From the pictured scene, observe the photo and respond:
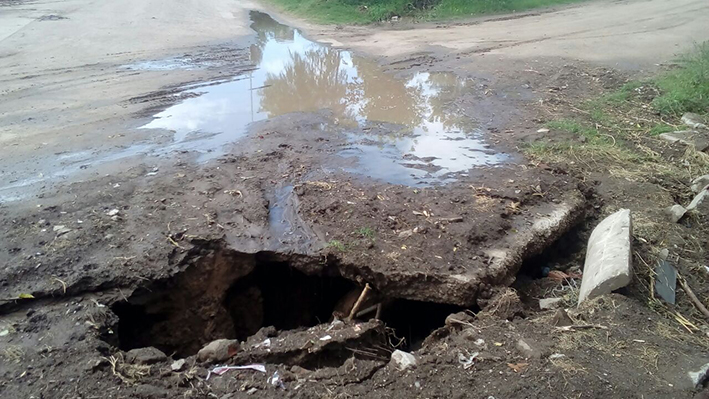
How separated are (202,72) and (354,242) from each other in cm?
704

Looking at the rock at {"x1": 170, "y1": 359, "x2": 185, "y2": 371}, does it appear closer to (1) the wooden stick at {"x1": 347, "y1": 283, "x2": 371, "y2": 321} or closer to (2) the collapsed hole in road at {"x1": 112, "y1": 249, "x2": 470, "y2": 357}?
(2) the collapsed hole in road at {"x1": 112, "y1": 249, "x2": 470, "y2": 357}

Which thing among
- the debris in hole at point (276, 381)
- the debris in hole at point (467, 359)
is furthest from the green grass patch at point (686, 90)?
the debris in hole at point (276, 381)

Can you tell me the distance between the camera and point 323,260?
14.8 ft

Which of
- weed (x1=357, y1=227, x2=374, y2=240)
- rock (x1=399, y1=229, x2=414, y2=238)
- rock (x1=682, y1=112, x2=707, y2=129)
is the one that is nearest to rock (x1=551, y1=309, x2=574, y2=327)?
rock (x1=399, y1=229, x2=414, y2=238)

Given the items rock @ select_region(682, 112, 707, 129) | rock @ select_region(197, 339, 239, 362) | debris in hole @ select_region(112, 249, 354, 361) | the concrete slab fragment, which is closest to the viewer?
rock @ select_region(197, 339, 239, 362)

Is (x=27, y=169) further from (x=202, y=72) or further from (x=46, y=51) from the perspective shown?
(x=46, y=51)

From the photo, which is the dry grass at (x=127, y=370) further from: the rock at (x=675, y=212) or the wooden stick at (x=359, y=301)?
the rock at (x=675, y=212)

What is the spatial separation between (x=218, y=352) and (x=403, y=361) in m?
1.38

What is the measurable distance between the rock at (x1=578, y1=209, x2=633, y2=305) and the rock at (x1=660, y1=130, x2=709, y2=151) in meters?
2.74

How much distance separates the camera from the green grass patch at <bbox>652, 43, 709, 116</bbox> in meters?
7.48

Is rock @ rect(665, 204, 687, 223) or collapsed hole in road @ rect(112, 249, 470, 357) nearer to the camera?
collapsed hole in road @ rect(112, 249, 470, 357)

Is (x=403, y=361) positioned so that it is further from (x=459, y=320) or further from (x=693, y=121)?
(x=693, y=121)

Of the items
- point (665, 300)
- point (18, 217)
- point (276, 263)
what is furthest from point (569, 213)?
point (18, 217)

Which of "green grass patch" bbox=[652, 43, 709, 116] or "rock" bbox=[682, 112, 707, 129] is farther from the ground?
"green grass patch" bbox=[652, 43, 709, 116]
